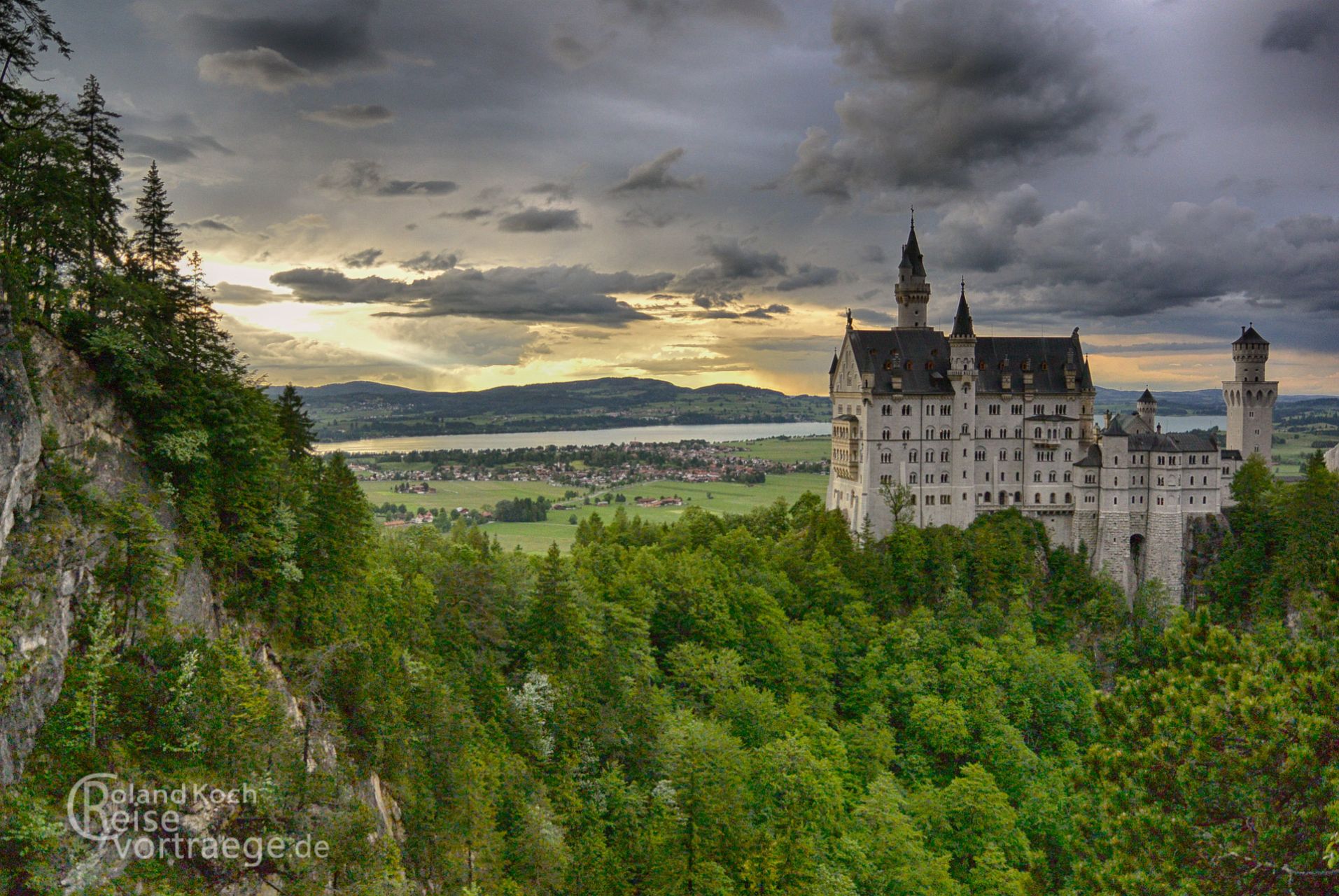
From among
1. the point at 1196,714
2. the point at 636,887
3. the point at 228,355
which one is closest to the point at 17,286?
the point at 228,355

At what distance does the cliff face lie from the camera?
17188 mm

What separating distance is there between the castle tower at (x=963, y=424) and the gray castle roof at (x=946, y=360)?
1.18 metres

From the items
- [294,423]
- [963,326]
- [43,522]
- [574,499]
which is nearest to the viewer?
[43,522]

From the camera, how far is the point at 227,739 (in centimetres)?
Answer: 1998

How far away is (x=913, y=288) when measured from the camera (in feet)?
266

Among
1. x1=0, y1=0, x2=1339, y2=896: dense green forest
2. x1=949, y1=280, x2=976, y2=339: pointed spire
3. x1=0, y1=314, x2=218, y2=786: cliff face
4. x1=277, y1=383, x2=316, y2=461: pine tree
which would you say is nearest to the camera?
x1=0, y1=314, x2=218, y2=786: cliff face

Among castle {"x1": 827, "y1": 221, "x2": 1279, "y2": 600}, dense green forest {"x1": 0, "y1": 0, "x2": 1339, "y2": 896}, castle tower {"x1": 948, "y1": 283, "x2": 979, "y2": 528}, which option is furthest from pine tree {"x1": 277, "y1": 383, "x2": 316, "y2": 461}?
castle tower {"x1": 948, "y1": 283, "x2": 979, "y2": 528}

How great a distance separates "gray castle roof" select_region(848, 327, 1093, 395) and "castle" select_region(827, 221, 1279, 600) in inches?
4.7

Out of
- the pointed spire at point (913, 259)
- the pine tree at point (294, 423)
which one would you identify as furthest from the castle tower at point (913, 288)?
the pine tree at point (294, 423)

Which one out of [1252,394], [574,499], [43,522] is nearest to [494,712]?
[43,522]

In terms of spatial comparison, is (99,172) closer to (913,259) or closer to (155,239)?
(155,239)

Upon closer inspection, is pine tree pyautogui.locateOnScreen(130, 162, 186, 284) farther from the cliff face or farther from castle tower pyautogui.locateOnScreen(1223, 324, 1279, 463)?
castle tower pyautogui.locateOnScreen(1223, 324, 1279, 463)

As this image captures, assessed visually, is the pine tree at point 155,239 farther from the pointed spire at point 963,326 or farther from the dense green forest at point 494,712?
the pointed spire at point 963,326

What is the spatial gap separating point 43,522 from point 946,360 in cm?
6884
